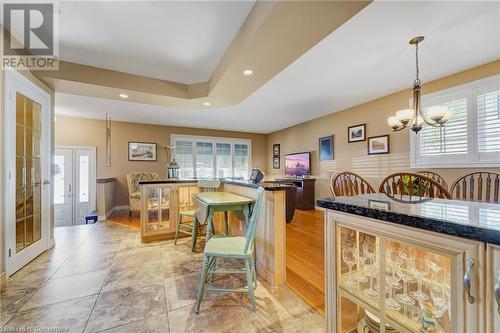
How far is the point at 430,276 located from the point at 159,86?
354 cm

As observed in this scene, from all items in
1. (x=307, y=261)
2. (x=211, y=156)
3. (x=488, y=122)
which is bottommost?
(x=307, y=261)

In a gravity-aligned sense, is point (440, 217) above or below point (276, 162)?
below

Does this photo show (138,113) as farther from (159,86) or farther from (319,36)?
(319,36)

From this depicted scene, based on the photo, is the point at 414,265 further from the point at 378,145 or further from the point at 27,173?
the point at 27,173

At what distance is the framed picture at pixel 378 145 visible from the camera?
3730 millimetres

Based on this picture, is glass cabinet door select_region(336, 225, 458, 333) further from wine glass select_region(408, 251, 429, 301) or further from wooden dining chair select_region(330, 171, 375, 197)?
wooden dining chair select_region(330, 171, 375, 197)

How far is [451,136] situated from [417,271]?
10.3ft

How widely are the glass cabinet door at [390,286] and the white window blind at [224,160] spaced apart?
6.15 meters

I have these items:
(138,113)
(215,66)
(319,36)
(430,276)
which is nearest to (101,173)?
(138,113)

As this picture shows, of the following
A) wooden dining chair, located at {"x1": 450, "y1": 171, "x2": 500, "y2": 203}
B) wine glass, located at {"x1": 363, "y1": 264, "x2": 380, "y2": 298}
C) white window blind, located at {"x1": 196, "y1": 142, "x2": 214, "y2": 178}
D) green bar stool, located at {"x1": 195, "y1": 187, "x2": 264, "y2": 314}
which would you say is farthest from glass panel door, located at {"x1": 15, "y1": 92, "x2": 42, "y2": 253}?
wooden dining chair, located at {"x1": 450, "y1": 171, "x2": 500, "y2": 203}

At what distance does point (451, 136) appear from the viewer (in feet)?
9.79

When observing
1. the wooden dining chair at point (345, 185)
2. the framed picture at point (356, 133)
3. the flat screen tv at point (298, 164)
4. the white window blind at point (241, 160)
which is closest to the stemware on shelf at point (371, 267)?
the wooden dining chair at point (345, 185)

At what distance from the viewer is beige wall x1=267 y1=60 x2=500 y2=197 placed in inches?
118

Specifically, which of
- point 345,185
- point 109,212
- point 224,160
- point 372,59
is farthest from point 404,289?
point 224,160
